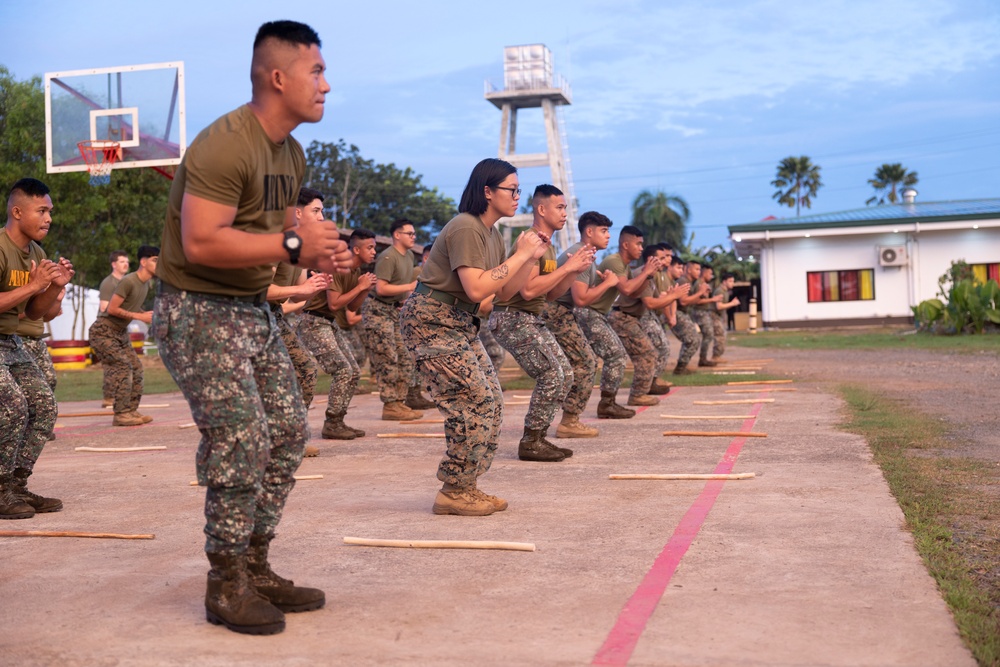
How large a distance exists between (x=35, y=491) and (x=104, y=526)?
6.20ft

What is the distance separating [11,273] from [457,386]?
2.99 meters

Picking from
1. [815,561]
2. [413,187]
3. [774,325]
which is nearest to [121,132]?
[815,561]

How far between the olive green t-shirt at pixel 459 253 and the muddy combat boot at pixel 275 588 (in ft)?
8.30

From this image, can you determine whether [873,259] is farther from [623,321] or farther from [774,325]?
[623,321]

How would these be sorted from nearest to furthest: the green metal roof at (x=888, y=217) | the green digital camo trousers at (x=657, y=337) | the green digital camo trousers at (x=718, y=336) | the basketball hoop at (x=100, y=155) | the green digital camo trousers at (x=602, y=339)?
1. the green digital camo trousers at (x=602, y=339)
2. the green digital camo trousers at (x=657, y=337)
3. the basketball hoop at (x=100, y=155)
4. the green digital camo trousers at (x=718, y=336)
5. the green metal roof at (x=888, y=217)

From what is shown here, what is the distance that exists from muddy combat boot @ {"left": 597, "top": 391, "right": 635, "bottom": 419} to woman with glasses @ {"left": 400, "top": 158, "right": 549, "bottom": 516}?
18.0 feet

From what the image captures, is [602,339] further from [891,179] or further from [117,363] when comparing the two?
[891,179]

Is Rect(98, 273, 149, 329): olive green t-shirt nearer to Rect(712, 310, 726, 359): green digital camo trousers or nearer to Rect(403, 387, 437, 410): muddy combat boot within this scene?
Rect(403, 387, 437, 410): muddy combat boot

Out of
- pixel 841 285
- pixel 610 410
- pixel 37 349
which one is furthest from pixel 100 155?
pixel 841 285

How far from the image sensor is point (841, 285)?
1629 inches

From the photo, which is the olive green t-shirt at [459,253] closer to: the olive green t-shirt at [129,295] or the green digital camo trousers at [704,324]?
the olive green t-shirt at [129,295]

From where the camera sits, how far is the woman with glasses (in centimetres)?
658

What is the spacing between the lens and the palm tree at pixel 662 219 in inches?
2820

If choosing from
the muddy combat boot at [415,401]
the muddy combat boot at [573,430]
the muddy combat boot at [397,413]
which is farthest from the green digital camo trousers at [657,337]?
the muddy combat boot at [573,430]
